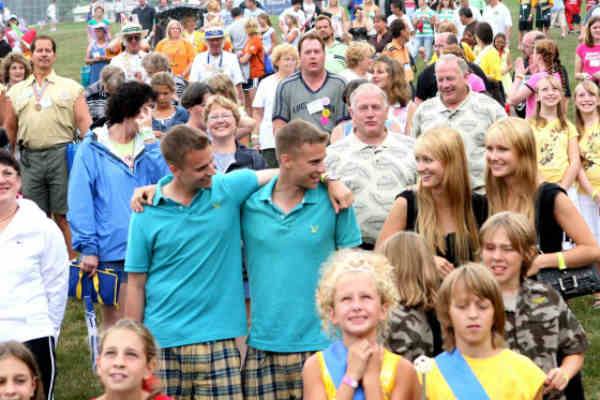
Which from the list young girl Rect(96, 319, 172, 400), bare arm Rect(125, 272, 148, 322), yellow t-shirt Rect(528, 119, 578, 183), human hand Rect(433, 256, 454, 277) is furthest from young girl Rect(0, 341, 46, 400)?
yellow t-shirt Rect(528, 119, 578, 183)

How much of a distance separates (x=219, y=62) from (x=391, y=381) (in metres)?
9.29

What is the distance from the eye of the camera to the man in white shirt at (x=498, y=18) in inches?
703

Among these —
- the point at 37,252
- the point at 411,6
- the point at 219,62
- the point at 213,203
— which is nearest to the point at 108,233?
the point at 37,252

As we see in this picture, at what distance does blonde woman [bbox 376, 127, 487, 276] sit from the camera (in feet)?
15.6

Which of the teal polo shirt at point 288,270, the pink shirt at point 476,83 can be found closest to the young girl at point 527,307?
the teal polo shirt at point 288,270

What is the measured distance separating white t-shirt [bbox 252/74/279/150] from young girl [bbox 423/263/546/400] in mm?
5624

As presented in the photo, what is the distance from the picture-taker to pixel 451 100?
22.3 ft

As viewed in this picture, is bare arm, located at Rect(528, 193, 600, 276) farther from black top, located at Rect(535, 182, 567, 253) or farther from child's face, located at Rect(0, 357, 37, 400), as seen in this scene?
child's face, located at Rect(0, 357, 37, 400)

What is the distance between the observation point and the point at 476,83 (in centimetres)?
874

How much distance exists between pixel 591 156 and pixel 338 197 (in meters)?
4.04

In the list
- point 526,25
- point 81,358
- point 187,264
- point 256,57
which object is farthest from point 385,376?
point 526,25

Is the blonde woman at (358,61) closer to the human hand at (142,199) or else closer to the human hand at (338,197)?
the human hand at (338,197)

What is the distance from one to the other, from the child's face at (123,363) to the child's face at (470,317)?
1.36 meters

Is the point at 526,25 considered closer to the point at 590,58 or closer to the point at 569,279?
the point at 590,58
